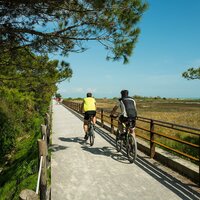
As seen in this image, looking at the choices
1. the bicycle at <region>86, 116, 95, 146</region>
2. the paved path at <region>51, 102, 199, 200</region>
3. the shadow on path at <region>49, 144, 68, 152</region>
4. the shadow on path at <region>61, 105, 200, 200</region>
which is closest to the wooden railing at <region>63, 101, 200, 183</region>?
the shadow on path at <region>61, 105, 200, 200</region>

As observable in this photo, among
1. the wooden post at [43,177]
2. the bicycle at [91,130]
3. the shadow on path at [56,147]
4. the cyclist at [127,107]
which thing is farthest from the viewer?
the bicycle at [91,130]

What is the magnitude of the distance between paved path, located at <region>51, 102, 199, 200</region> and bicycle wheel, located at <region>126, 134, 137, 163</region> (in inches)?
6.9

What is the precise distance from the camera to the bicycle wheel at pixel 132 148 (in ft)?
26.0

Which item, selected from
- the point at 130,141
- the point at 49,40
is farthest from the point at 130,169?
the point at 49,40

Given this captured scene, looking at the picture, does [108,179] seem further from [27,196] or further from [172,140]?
[172,140]

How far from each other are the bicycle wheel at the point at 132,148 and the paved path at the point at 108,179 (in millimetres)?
175

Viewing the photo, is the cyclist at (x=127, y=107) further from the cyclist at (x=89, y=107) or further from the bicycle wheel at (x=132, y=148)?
the cyclist at (x=89, y=107)

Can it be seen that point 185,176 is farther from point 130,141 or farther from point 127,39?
point 127,39

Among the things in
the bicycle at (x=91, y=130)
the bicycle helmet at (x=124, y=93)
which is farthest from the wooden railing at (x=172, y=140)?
the bicycle at (x=91, y=130)

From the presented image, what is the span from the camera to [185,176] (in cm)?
670

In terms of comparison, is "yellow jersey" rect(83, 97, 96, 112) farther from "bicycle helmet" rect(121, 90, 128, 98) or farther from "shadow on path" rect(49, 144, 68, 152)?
"bicycle helmet" rect(121, 90, 128, 98)

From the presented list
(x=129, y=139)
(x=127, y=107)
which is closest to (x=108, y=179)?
(x=129, y=139)

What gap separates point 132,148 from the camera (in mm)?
8047

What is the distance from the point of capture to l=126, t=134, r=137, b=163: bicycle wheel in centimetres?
791
